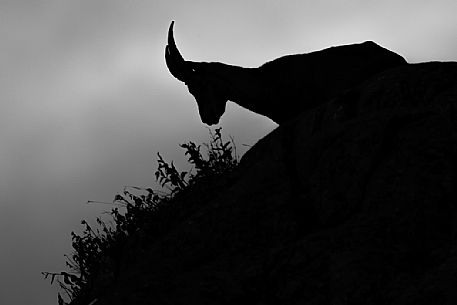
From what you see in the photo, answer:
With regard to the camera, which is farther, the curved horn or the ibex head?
the curved horn

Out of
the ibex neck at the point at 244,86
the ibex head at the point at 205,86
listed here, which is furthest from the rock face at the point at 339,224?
the ibex head at the point at 205,86

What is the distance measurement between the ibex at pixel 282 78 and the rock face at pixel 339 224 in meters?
4.16

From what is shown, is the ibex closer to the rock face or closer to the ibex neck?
the ibex neck

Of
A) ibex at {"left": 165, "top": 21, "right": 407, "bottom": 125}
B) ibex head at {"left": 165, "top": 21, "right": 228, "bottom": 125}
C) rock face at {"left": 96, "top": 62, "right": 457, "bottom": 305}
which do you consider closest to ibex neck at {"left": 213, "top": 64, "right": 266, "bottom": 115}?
ibex at {"left": 165, "top": 21, "right": 407, "bottom": 125}

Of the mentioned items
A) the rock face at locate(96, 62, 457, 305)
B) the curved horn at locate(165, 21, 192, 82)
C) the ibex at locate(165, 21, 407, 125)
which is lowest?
the rock face at locate(96, 62, 457, 305)

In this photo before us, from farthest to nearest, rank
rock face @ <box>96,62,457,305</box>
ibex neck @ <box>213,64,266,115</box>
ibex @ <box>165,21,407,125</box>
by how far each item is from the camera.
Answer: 1. ibex neck @ <box>213,64,266,115</box>
2. ibex @ <box>165,21,407,125</box>
3. rock face @ <box>96,62,457,305</box>

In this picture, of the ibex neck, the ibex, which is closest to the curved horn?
the ibex

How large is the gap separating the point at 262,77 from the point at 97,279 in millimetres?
5417

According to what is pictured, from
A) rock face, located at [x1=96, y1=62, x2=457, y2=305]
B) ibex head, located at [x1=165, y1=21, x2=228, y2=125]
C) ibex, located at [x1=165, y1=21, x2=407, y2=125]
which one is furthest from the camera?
ibex head, located at [x1=165, y1=21, x2=228, y2=125]

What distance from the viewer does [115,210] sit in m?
9.16

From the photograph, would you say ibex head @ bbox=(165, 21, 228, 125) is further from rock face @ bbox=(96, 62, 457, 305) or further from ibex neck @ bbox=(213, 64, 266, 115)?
rock face @ bbox=(96, 62, 457, 305)

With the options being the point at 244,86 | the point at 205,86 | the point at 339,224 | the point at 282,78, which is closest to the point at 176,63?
the point at 205,86

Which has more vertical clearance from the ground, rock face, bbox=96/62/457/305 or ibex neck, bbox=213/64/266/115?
ibex neck, bbox=213/64/266/115

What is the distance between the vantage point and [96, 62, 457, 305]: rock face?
4.77 metres
